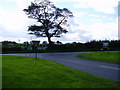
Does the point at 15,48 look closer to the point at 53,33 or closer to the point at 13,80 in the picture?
the point at 53,33

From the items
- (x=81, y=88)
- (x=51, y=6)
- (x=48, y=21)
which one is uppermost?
(x=51, y=6)

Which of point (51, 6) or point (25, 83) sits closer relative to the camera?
point (25, 83)

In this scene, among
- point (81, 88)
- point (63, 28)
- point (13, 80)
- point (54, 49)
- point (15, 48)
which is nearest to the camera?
point (81, 88)

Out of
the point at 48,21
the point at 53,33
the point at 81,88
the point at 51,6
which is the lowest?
the point at 81,88

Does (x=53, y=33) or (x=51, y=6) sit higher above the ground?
(x=51, y=6)

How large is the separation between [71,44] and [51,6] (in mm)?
12013

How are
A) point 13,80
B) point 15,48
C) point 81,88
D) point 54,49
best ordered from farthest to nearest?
point 54,49 → point 15,48 → point 13,80 → point 81,88

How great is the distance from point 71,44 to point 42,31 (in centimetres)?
905

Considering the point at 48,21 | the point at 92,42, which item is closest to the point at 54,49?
the point at 48,21

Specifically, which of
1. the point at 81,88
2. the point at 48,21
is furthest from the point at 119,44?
the point at 81,88

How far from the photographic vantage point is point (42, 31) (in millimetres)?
41938

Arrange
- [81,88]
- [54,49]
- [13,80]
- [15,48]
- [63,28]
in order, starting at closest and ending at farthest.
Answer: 1. [81,88]
2. [13,80]
3. [15,48]
4. [54,49]
5. [63,28]

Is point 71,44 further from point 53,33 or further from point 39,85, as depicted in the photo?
point 39,85

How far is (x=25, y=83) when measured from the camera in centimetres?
622
